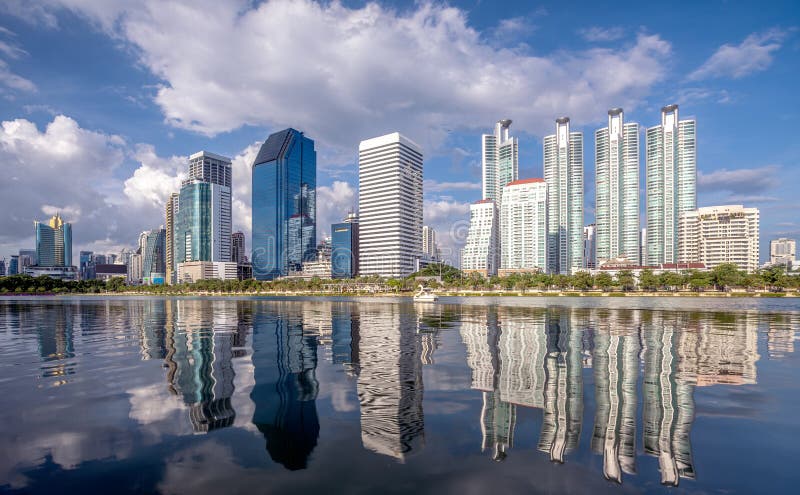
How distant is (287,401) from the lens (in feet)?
48.0

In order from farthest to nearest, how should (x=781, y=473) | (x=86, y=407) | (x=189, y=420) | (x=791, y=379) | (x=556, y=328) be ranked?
(x=556, y=328) < (x=791, y=379) < (x=86, y=407) < (x=189, y=420) < (x=781, y=473)

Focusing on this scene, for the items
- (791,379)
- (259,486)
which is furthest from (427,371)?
Result: (791,379)

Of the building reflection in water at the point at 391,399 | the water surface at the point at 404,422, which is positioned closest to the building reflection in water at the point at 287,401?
the water surface at the point at 404,422

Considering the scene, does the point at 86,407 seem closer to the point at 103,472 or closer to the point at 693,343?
the point at 103,472

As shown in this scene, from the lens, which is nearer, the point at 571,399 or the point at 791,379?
the point at 571,399

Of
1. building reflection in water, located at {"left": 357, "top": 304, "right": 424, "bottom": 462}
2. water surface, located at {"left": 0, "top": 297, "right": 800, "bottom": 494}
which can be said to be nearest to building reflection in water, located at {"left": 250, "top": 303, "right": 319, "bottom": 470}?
water surface, located at {"left": 0, "top": 297, "right": 800, "bottom": 494}

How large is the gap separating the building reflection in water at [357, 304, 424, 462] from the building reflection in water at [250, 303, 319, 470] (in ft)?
5.46

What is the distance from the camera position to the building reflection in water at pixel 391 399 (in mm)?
10984

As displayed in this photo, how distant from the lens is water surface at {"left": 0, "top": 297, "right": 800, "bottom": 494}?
896 centimetres

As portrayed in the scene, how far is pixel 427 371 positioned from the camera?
19234 mm

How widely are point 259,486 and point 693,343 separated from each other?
30.1 meters

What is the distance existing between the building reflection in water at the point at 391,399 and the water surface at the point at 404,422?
7cm

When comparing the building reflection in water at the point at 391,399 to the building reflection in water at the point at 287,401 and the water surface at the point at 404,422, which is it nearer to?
the water surface at the point at 404,422

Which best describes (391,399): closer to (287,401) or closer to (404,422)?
(404,422)
